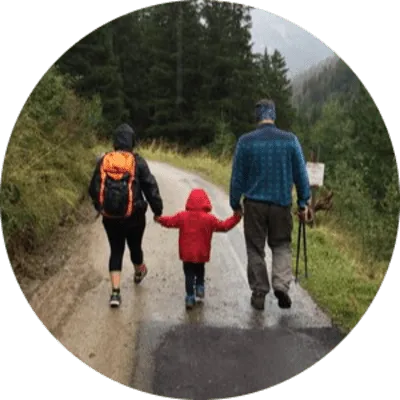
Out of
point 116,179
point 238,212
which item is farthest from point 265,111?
point 116,179

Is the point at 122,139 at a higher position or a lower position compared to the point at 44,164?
higher

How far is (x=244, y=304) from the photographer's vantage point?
5520 mm

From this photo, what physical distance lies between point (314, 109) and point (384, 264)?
1440mm

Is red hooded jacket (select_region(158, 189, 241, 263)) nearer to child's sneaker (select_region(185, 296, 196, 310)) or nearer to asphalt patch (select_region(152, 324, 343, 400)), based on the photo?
child's sneaker (select_region(185, 296, 196, 310))

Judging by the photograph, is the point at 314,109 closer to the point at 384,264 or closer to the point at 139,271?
the point at 384,264

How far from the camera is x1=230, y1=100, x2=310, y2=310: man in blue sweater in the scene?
5.21 metres

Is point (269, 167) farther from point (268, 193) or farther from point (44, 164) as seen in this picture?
point (44, 164)

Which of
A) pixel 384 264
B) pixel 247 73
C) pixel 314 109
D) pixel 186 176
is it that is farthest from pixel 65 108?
pixel 384 264

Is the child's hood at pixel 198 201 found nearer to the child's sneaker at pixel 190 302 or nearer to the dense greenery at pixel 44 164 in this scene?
the child's sneaker at pixel 190 302

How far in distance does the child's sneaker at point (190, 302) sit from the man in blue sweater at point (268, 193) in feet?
1.62

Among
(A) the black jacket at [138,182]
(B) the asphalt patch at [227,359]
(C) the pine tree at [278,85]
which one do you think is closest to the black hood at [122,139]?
(A) the black jacket at [138,182]

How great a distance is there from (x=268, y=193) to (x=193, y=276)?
0.97 metres

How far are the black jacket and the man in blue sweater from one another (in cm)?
65

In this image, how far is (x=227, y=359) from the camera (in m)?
5.21
